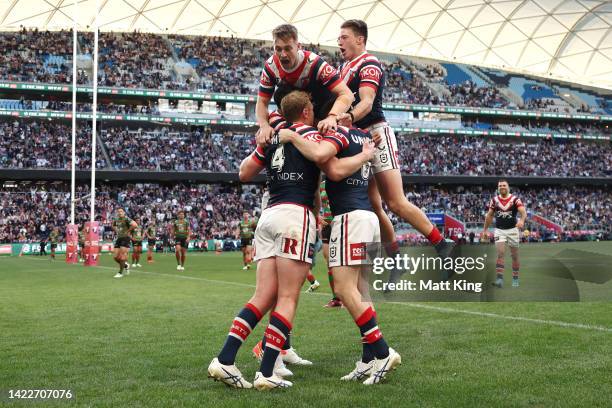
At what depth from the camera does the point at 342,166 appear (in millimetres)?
5254

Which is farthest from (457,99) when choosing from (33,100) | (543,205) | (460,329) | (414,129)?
(460,329)

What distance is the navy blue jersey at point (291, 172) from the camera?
5332 mm

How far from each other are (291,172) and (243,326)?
4.22 feet

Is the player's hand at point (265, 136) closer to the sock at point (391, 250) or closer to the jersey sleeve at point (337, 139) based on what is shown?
the jersey sleeve at point (337, 139)

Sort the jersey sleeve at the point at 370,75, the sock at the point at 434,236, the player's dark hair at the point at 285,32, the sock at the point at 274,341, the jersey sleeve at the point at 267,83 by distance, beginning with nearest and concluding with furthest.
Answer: the sock at the point at 274,341, the player's dark hair at the point at 285,32, the jersey sleeve at the point at 267,83, the sock at the point at 434,236, the jersey sleeve at the point at 370,75

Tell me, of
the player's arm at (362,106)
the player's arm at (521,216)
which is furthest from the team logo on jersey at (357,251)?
the player's arm at (521,216)

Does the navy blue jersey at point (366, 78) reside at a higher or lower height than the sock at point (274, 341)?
higher

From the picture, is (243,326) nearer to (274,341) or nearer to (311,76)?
(274,341)

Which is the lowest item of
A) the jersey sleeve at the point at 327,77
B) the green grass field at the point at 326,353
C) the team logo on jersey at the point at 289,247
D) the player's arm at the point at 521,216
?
the green grass field at the point at 326,353

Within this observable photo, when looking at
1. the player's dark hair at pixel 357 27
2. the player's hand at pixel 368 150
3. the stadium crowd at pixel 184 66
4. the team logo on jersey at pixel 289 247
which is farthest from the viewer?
the stadium crowd at pixel 184 66

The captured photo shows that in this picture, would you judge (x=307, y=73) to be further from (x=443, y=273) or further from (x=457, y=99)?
(x=457, y=99)

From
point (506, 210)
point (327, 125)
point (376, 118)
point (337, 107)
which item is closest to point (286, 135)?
point (327, 125)

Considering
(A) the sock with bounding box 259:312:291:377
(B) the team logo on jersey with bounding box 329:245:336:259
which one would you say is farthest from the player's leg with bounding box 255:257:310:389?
(B) the team logo on jersey with bounding box 329:245:336:259

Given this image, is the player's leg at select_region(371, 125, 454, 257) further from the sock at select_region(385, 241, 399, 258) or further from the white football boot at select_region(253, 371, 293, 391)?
the white football boot at select_region(253, 371, 293, 391)
